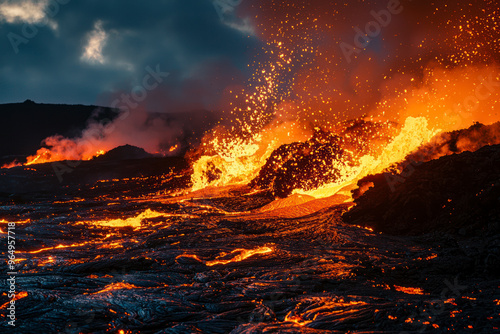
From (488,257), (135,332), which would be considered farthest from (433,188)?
(135,332)

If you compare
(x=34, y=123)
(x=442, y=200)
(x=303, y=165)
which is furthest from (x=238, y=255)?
(x=34, y=123)

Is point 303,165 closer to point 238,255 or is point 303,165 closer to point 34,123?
point 238,255

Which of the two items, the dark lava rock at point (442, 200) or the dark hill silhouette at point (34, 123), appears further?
the dark hill silhouette at point (34, 123)

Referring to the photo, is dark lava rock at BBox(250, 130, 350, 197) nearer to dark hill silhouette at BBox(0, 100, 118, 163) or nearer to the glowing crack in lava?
the glowing crack in lava

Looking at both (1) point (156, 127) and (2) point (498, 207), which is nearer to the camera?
(2) point (498, 207)

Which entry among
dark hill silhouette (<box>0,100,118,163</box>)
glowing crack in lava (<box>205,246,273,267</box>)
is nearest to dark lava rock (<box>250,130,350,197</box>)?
glowing crack in lava (<box>205,246,273,267</box>)

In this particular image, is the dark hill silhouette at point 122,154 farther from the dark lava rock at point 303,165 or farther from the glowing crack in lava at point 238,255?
the glowing crack in lava at point 238,255

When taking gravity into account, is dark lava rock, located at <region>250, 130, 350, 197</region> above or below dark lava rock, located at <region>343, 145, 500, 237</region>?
above

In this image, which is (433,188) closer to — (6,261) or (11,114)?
(6,261)

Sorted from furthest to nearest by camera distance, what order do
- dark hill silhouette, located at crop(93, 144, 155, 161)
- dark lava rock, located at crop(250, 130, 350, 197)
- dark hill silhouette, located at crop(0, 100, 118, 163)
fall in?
dark hill silhouette, located at crop(0, 100, 118, 163) → dark hill silhouette, located at crop(93, 144, 155, 161) → dark lava rock, located at crop(250, 130, 350, 197)

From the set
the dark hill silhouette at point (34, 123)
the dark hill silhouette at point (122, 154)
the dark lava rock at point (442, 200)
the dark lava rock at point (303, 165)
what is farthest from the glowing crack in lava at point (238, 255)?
the dark hill silhouette at point (34, 123)

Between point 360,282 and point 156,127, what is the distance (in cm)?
8151

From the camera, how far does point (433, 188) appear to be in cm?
1120

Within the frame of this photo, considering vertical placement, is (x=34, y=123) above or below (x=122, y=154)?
above
